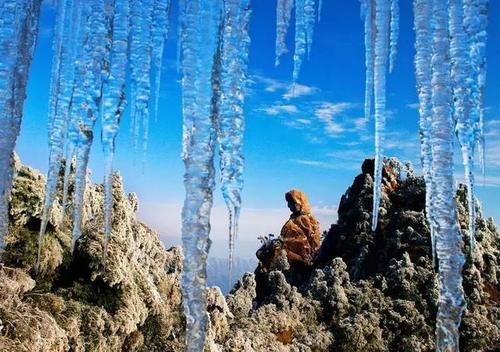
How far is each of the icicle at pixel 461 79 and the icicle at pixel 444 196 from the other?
0.03m

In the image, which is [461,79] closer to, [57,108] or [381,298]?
[57,108]

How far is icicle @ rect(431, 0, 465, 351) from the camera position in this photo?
1990mm

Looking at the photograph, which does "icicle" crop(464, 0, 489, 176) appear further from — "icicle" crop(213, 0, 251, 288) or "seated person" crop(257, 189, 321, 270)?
"seated person" crop(257, 189, 321, 270)

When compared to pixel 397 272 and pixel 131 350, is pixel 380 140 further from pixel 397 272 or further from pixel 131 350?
pixel 397 272

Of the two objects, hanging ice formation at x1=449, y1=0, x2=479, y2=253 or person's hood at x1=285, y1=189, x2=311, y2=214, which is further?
person's hood at x1=285, y1=189, x2=311, y2=214

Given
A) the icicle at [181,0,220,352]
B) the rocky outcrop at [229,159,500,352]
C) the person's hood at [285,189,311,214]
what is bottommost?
the rocky outcrop at [229,159,500,352]

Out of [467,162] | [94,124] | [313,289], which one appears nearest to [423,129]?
[467,162]

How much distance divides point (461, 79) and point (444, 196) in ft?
1.40

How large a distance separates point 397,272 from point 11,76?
14.3 m

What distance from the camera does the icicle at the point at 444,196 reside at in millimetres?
1990

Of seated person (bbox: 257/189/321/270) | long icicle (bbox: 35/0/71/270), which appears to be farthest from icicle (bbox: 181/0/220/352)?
seated person (bbox: 257/189/321/270)

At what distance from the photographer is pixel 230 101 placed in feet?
7.22

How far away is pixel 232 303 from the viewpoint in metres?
14.0

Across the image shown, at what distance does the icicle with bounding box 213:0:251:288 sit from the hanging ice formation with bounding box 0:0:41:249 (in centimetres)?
85
